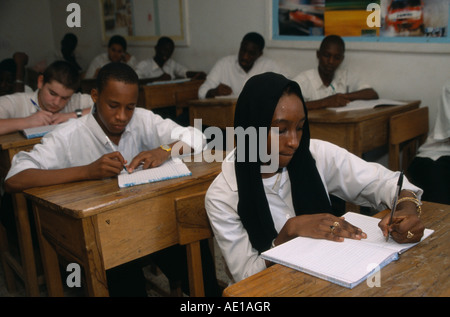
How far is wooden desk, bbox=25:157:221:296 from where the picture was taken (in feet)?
4.89

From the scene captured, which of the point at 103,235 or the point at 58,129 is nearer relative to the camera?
the point at 103,235

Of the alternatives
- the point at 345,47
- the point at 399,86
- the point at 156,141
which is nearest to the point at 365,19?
the point at 345,47

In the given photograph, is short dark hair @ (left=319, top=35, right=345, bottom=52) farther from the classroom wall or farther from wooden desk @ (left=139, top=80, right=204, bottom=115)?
wooden desk @ (left=139, top=80, right=204, bottom=115)

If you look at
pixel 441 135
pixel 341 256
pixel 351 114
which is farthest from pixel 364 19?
pixel 341 256

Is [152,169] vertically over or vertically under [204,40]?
under

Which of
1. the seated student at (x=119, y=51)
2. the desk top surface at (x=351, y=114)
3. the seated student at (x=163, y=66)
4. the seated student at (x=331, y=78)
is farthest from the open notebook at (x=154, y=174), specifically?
the seated student at (x=119, y=51)

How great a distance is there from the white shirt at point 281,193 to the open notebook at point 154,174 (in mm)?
371

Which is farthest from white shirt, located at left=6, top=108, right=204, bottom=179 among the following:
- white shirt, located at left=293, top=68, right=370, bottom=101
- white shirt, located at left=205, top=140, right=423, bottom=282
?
white shirt, located at left=293, top=68, right=370, bottom=101

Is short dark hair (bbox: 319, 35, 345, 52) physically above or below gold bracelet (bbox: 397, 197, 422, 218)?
above

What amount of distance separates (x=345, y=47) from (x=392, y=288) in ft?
10.1

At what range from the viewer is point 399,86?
3.51 m

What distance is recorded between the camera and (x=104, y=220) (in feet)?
4.95

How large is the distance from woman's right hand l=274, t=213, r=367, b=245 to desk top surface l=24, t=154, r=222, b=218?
23.9 inches
